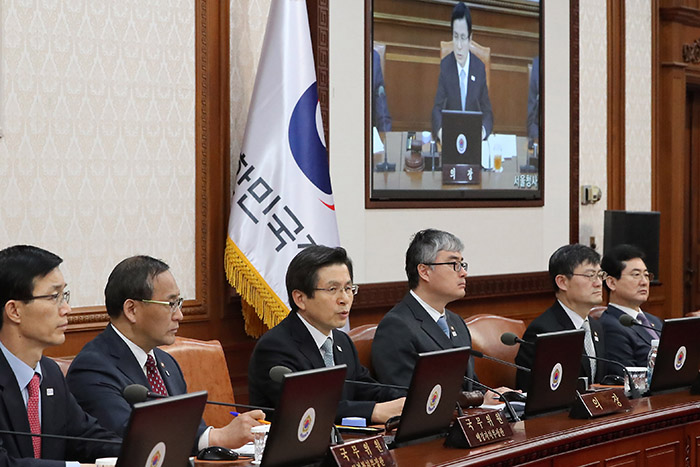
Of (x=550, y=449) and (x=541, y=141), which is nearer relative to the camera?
(x=550, y=449)

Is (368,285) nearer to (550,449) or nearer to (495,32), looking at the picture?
(495,32)

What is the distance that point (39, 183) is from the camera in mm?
4195

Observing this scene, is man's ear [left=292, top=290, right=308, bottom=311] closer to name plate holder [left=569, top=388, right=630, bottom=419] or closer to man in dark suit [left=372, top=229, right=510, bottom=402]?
man in dark suit [left=372, top=229, right=510, bottom=402]

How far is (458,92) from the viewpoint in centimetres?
597

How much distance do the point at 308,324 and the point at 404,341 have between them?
1.58ft

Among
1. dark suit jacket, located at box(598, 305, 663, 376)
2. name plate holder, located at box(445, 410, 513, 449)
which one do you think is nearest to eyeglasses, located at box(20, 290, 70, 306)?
name plate holder, located at box(445, 410, 513, 449)

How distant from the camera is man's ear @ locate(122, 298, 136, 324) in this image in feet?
10.2

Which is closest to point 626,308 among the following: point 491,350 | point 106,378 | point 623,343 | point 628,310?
point 628,310

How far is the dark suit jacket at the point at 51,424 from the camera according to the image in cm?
263

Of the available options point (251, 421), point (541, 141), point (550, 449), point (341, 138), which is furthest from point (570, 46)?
point (251, 421)

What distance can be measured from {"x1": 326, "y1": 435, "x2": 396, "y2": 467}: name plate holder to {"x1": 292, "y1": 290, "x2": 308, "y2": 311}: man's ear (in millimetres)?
837

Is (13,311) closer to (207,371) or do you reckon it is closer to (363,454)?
(363,454)

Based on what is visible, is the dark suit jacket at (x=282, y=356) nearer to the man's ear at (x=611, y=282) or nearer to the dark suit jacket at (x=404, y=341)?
the dark suit jacket at (x=404, y=341)

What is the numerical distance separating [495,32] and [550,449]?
11.7 feet
